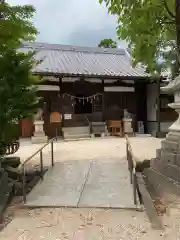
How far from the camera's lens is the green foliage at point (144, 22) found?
18.1 ft

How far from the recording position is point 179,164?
455 centimetres

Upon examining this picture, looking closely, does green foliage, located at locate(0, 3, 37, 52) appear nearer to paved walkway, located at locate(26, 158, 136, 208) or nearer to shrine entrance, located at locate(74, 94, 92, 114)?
paved walkway, located at locate(26, 158, 136, 208)

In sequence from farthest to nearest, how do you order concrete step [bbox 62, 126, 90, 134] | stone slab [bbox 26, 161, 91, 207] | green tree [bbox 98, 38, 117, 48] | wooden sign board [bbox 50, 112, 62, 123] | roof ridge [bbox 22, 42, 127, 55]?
1. green tree [bbox 98, 38, 117, 48]
2. roof ridge [bbox 22, 42, 127, 55]
3. concrete step [bbox 62, 126, 90, 134]
4. wooden sign board [bbox 50, 112, 62, 123]
5. stone slab [bbox 26, 161, 91, 207]

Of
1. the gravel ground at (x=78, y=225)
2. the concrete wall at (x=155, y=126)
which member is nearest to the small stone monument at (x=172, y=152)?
the gravel ground at (x=78, y=225)

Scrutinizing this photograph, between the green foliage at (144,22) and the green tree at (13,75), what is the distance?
2112 mm

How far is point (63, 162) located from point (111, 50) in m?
14.6

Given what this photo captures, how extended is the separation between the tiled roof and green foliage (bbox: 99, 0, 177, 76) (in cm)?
744

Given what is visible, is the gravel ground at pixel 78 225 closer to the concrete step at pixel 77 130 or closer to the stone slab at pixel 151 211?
the stone slab at pixel 151 211

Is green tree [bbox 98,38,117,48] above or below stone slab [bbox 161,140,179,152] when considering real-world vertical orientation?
above

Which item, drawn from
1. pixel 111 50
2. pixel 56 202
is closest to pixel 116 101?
pixel 111 50

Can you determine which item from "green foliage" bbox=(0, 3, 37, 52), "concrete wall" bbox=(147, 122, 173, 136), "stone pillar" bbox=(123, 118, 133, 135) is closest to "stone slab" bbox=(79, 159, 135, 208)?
"green foliage" bbox=(0, 3, 37, 52)

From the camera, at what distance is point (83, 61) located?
57.2 feet

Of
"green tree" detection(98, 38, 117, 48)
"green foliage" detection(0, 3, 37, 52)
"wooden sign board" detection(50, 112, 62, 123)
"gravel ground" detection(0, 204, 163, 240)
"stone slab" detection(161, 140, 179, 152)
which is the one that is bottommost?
"gravel ground" detection(0, 204, 163, 240)

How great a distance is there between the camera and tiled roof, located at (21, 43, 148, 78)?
14.8 m
